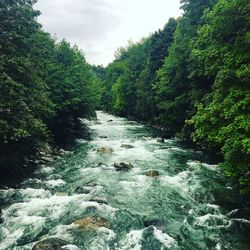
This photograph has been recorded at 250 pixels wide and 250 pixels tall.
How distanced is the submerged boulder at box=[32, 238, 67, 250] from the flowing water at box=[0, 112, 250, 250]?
0.86ft

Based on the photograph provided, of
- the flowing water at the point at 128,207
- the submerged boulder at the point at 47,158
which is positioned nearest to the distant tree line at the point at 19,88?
the submerged boulder at the point at 47,158

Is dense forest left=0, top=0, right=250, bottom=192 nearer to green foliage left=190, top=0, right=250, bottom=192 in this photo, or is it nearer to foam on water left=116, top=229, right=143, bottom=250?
green foliage left=190, top=0, right=250, bottom=192

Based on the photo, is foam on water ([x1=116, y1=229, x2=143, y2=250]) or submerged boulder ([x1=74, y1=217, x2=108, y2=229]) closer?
foam on water ([x1=116, y1=229, x2=143, y2=250])

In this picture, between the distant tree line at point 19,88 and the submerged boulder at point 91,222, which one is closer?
the submerged boulder at point 91,222

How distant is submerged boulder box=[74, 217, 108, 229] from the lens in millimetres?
12859

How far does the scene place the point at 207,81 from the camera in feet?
95.1

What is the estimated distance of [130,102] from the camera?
6781 cm

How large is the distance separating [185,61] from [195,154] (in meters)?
10.7

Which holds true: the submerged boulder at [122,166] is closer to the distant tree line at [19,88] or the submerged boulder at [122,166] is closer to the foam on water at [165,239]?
the distant tree line at [19,88]

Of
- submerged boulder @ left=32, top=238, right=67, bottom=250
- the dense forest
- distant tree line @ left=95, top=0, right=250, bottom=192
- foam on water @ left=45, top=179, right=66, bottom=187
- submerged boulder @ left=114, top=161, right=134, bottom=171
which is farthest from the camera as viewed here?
submerged boulder @ left=114, top=161, right=134, bottom=171

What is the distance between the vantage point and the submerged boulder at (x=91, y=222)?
12.9 m

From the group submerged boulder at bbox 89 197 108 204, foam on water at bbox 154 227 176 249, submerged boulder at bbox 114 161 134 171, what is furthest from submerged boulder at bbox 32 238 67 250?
submerged boulder at bbox 114 161 134 171

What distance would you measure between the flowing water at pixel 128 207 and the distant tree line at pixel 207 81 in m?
1.89

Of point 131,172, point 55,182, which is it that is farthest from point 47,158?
point 131,172
